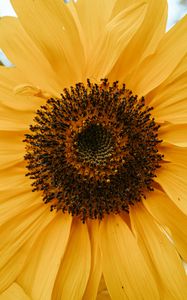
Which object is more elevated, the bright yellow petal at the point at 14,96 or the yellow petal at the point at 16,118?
the bright yellow petal at the point at 14,96

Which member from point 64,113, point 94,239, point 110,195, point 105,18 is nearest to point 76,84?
point 64,113

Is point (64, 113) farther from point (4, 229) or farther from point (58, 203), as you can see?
point (4, 229)

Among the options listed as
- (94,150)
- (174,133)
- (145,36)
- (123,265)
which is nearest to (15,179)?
(94,150)

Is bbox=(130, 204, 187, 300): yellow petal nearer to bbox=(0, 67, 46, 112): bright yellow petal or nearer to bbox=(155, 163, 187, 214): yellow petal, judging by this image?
bbox=(155, 163, 187, 214): yellow petal

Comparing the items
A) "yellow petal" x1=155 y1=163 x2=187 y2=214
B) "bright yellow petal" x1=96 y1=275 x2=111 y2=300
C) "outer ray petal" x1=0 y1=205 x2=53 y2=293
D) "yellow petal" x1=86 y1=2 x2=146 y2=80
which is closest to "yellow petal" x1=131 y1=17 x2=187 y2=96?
"yellow petal" x1=86 y1=2 x2=146 y2=80

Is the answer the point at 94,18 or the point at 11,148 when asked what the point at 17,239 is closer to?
the point at 11,148

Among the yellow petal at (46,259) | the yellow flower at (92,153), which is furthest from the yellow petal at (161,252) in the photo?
the yellow petal at (46,259)

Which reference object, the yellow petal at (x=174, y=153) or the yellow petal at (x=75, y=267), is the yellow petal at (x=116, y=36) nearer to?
the yellow petal at (x=174, y=153)
